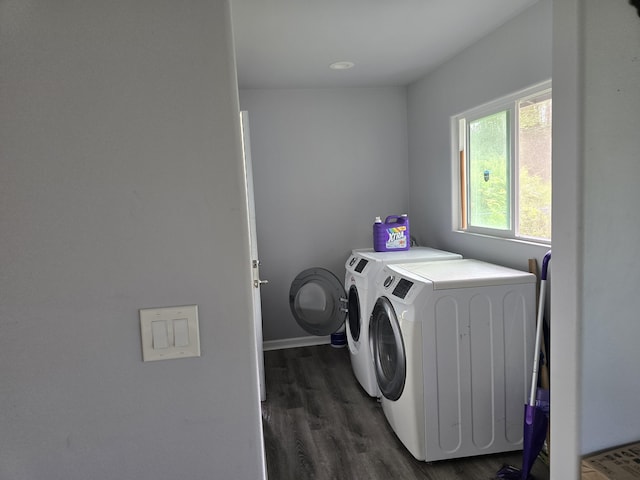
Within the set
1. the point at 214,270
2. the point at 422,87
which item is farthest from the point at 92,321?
the point at 422,87

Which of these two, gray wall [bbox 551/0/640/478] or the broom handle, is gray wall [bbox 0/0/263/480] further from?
the broom handle

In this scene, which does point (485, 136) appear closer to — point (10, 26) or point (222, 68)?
point (222, 68)

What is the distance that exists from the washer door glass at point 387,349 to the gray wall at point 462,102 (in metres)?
0.80

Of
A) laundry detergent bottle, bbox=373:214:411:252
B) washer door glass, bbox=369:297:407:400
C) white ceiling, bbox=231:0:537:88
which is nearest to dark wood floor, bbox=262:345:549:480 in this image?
washer door glass, bbox=369:297:407:400

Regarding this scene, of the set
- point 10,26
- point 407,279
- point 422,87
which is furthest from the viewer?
point 422,87

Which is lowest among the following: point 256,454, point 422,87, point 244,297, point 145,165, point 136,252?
point 256,454

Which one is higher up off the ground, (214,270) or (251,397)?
(214,270)

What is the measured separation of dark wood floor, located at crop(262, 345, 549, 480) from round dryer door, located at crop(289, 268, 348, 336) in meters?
0.33

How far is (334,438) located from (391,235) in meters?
1.49

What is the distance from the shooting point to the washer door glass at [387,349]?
2.34m

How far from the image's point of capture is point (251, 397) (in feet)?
3.61

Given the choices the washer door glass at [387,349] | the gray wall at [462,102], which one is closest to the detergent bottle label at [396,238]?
the gray wall at [462,102]

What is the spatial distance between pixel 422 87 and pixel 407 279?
1995 millimetres

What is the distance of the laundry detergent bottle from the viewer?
11.2 ft
